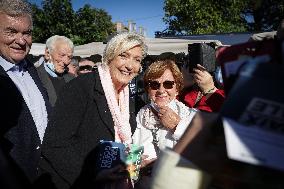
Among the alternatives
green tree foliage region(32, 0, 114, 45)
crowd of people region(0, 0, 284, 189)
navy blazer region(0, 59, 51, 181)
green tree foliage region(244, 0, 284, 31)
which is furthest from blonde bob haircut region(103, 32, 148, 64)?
green tree foliage region(244, 0, 284, 31)

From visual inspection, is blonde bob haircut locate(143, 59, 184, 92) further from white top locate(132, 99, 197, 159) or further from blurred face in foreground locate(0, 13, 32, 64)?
blurred face in foreground locate(0, 13, 32, 64)

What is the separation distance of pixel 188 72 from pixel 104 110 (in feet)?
Result: 4.71

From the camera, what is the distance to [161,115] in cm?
251

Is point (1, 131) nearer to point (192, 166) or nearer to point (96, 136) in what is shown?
point (96, 136)

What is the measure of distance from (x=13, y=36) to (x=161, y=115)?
4.28 ft

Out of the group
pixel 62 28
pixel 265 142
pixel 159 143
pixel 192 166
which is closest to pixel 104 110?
pixel 159 143

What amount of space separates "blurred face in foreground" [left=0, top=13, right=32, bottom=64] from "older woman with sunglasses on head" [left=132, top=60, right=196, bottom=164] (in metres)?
1.07

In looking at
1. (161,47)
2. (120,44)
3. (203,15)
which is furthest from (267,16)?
(120,44)

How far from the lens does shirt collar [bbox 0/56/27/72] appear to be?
2431mm

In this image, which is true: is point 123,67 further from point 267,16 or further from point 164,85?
point 267,16

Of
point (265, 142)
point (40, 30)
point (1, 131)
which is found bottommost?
point (1, 131)

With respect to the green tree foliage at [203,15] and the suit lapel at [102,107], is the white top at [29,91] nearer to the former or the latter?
the suit lapel at [102,107]

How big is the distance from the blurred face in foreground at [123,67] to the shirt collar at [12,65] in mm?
701

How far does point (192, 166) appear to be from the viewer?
0.99m
